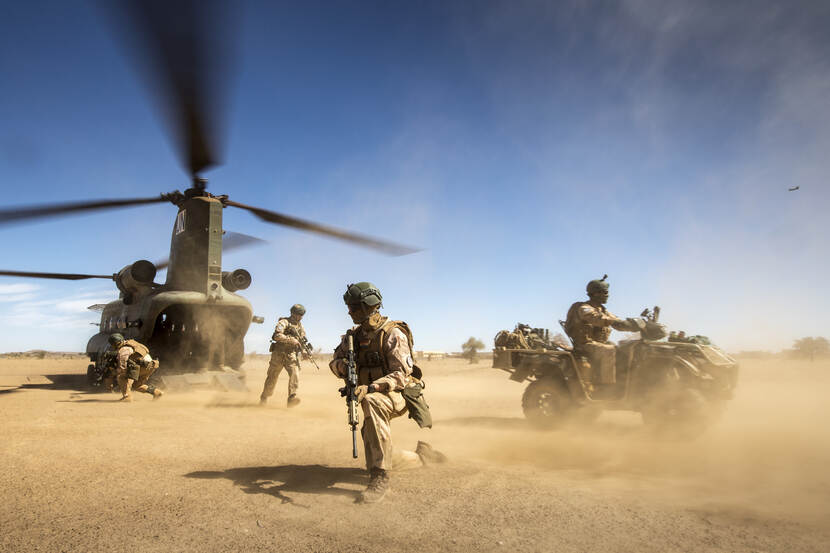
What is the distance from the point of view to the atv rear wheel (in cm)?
722

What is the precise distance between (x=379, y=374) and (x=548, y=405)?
3.80 metres

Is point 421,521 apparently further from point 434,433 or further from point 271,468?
point 434,433

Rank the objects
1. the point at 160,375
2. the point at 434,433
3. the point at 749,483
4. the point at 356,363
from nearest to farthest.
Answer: the point at 749,483 < the point at 356,363 < the point at 434,433 < the point at 160,375

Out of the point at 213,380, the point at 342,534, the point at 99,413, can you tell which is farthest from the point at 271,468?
the point at 213,380

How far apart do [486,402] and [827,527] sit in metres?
9.22

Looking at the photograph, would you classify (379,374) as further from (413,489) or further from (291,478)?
(291,478)

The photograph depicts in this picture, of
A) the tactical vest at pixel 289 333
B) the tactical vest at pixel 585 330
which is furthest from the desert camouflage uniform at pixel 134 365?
the tactical vest at pixel 585 330

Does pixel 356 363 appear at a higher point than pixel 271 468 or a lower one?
higher

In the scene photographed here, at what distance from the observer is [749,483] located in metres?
4.29

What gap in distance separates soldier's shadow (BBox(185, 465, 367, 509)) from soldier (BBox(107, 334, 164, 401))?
6892 mm

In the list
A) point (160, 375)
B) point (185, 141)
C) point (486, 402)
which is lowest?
point (486, 402)

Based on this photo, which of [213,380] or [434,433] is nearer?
[434,433]

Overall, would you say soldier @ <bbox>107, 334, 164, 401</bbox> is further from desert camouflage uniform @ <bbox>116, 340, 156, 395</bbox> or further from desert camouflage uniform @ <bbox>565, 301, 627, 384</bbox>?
desert camouflage uniform @ <bbox>565, 301, 627, 384</bbox>

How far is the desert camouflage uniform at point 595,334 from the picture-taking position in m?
6.97
